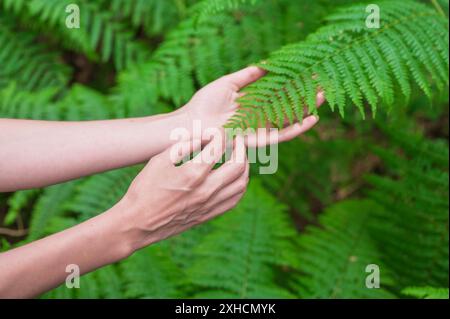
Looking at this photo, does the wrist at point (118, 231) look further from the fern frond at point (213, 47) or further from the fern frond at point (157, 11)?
the fern frond at point (157, 11)

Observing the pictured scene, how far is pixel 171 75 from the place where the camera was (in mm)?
2109

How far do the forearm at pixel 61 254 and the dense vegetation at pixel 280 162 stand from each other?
548 mm

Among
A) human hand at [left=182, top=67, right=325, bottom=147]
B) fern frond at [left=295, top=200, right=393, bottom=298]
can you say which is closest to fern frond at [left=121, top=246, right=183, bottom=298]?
fern frond at [left=295, top=200, right=393, bottom=298]

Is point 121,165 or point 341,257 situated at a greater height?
point 121,165

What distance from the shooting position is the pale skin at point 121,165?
1.15 m

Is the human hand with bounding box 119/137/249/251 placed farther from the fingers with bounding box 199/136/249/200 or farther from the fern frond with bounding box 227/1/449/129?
the fern frond with bounding box 227/1/449/129

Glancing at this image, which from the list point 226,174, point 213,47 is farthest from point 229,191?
point 213,47

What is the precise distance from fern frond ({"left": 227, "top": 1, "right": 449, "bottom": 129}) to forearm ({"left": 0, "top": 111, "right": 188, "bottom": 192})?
273 mm

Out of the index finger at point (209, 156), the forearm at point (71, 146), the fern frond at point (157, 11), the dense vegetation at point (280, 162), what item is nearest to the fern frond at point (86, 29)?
the dense vegetation at point (280, 162)

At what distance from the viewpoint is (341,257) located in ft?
7.14

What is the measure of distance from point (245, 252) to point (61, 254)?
105 cm

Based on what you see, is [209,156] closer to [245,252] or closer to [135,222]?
[135,222]

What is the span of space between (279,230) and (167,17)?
139cm
